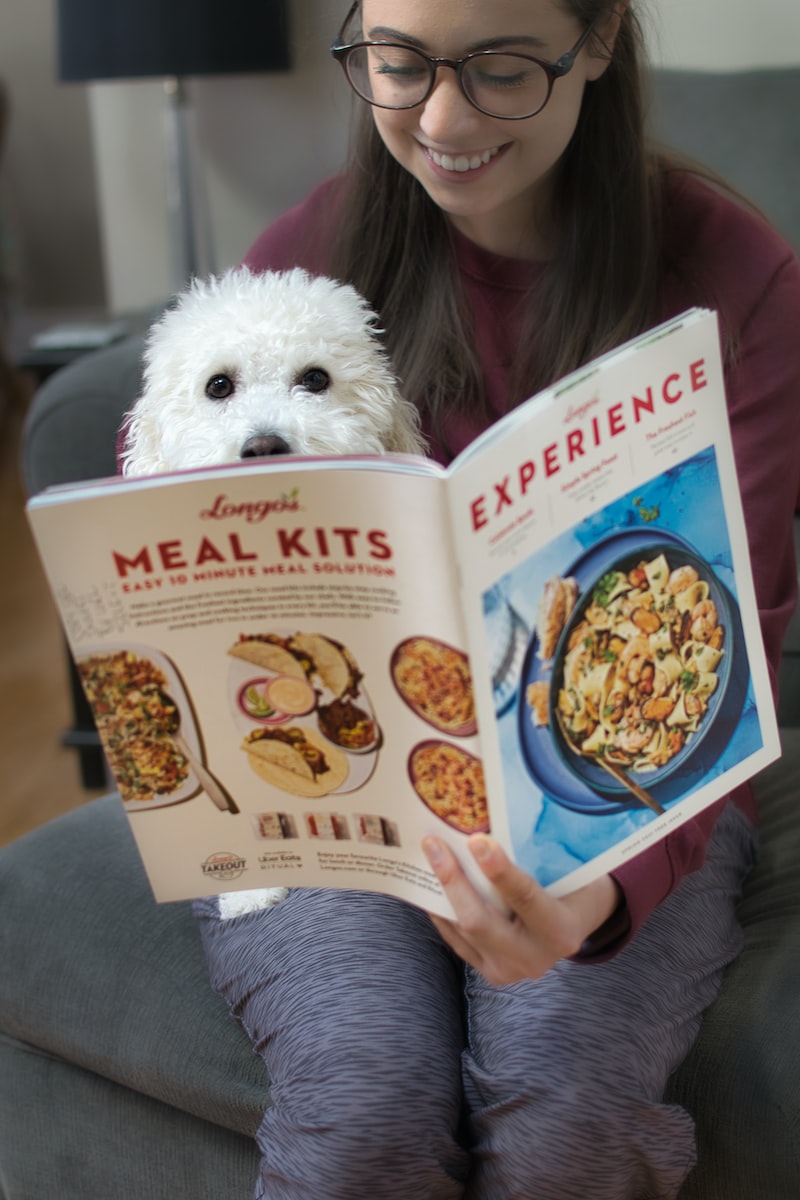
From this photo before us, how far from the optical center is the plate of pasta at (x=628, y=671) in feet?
2.37

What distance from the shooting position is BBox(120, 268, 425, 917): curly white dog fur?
2.85 feet

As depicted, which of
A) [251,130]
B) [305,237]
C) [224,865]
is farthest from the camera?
[251,130]

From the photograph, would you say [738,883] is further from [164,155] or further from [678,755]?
[164,155]

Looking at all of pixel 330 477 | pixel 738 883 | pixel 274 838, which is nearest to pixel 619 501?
pixel 330 477

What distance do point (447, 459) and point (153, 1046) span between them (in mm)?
551

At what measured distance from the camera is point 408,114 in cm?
94

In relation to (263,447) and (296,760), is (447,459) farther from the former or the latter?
(296,760)

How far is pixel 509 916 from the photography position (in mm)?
746

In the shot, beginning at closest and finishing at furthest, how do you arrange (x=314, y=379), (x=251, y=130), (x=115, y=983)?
(x=314, y=379)
(x=115, y=983)
(x=251, y=130)

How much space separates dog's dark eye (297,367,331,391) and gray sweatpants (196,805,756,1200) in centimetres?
39

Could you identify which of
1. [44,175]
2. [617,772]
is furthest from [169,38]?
[44,175]

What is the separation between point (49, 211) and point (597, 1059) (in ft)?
13.8

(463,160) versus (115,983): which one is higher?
(463,160)

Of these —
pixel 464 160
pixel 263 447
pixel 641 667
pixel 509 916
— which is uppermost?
pixel 464 160
